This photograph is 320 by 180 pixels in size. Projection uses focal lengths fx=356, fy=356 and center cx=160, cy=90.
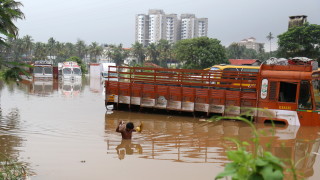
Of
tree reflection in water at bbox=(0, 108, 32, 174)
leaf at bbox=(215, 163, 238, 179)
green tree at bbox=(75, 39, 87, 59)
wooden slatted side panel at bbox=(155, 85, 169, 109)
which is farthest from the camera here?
green tree at bbox=(75, 39, 87, 59)

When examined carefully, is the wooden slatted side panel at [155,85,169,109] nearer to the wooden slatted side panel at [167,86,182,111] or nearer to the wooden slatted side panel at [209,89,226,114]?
the wooden slatted side panel at [167,86,182,111]

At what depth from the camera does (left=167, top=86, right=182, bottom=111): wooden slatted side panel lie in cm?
1452

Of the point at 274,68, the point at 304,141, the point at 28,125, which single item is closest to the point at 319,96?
the point at 274,68

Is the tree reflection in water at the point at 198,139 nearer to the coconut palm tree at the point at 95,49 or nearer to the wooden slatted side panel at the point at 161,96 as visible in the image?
the wooden slatted side panel at the point at 161,96

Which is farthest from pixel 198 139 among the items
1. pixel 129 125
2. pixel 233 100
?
pixel 233 100

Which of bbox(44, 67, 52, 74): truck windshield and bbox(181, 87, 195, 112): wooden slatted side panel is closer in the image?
bbox(181, 87, 195, 112): wooden slatted side panel

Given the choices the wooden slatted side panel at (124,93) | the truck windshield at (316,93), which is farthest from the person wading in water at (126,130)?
the truck windshield at (316,93)

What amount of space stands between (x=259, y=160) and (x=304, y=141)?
9459 millimetres

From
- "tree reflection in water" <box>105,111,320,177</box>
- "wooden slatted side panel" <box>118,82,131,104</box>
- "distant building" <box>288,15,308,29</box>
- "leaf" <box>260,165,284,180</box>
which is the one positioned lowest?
"tree reflection in water" <box>105,111,320,177</box>

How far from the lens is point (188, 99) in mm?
14430

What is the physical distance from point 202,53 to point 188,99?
42.1 metres

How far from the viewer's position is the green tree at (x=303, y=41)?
41.2 meters

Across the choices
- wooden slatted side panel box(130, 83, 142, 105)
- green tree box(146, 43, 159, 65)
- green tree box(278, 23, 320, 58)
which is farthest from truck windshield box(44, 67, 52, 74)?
green tree box(146, 43, 159, 65)

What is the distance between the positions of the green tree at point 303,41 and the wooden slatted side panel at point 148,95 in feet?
102
